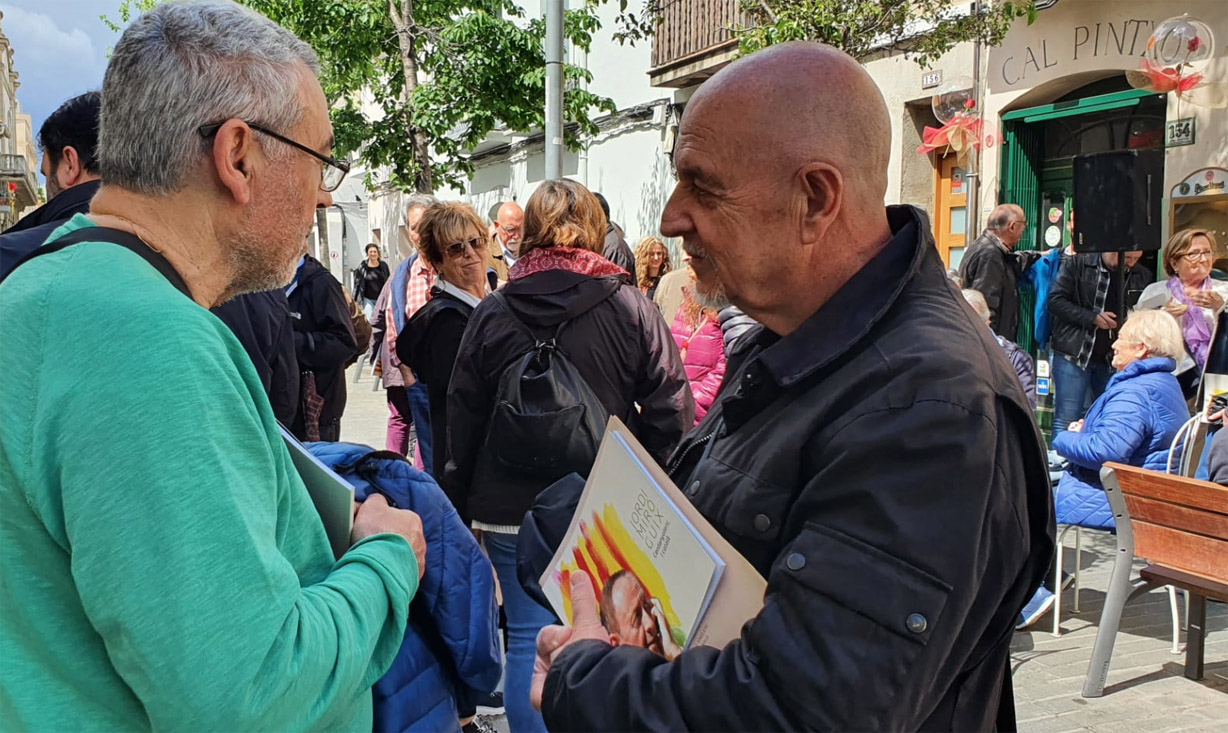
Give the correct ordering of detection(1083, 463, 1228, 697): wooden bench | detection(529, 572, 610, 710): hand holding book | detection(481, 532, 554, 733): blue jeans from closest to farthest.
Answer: detection(529, 572, 610, 710): hand holding book
detection(481, 532, 554, 733): blue jeans
detection(1083, 463, 1228, 697): wooden bench

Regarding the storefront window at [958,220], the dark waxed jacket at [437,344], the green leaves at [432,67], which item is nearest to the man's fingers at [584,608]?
the dark waxed jacket at [437,344]

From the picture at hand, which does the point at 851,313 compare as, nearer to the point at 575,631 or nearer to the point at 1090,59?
the point at 575,631

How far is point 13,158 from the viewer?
46.7m

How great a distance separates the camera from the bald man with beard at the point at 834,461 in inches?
47.9

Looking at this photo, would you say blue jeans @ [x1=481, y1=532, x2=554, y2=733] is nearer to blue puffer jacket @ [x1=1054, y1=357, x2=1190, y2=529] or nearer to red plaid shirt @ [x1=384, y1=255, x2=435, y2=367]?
red plaid shirt @ [x1=384, y1=255, x2=435, y2=367]

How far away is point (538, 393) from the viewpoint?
10.9 ft

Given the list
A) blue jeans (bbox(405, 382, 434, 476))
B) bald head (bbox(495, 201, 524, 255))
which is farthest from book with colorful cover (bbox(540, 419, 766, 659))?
bald head (bbox(495, 201, 524, 255))

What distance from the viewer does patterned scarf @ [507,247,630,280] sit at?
360cm

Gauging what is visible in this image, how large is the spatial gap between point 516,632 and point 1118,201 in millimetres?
6816

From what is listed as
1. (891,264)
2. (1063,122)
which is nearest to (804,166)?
(891,264)

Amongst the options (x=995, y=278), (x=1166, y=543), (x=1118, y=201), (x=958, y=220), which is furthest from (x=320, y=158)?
(x=958, y=220)

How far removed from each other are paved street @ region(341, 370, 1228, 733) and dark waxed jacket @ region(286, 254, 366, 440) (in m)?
2.08

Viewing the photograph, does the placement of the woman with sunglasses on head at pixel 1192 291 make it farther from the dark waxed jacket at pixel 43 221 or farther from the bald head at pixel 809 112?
the dark waxed jacket at pixel 43 221

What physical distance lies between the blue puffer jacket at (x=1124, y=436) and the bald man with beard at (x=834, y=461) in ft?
13.0
